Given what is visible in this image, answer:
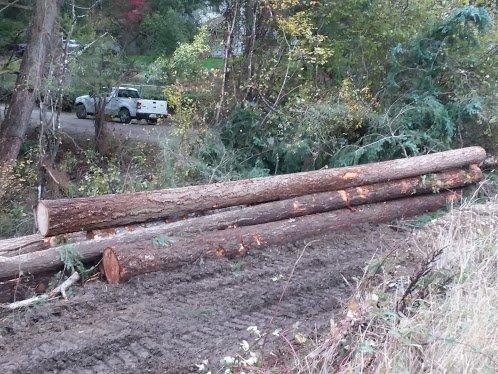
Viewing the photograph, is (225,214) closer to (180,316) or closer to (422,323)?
(180,316)

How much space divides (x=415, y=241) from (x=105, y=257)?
9.62 ft

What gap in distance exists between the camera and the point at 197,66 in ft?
40.4

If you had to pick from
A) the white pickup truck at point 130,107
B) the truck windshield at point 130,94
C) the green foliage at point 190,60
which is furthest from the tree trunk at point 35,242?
the truck windshield at point 130,94

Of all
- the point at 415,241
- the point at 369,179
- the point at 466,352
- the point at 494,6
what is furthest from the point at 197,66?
the point at 466,352

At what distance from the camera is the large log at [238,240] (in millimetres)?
6191

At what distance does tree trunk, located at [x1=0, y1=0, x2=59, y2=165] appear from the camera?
14094 millimetres

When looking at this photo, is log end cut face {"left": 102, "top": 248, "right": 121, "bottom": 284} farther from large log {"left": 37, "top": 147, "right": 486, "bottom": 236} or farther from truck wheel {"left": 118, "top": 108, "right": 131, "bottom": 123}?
truck wheel {"left": 118, "top": 108, "right": 131, "bottom": 123}

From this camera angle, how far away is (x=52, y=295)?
5855 mm

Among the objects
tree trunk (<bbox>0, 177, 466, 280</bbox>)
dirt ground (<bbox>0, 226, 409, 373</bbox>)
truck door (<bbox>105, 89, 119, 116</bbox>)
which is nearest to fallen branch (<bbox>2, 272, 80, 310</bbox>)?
dirt ground (<bbox>0, 226, 409, 373</bbox>)

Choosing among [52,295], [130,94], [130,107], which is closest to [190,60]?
[52,295]

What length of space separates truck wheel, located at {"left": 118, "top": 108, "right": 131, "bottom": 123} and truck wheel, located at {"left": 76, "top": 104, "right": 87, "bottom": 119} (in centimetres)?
123

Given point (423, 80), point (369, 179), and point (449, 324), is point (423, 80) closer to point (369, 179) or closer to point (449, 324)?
point (369, 179)

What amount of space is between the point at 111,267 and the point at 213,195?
1.72 m

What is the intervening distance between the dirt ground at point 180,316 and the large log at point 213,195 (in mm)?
733
